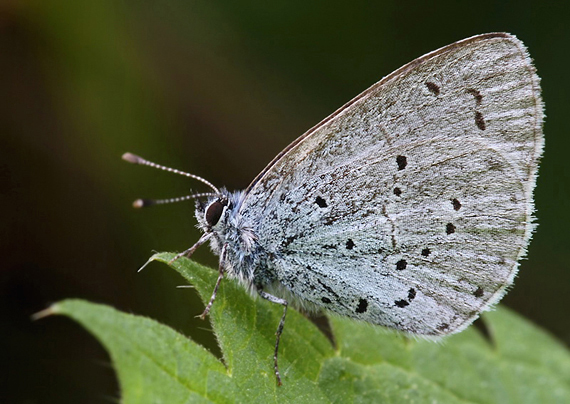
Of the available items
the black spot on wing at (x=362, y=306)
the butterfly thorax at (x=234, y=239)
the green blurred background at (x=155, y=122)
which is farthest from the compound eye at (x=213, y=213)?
the black spot on wing at (x=362, y=306)

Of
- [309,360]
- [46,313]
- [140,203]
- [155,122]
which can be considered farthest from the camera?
[155,122]

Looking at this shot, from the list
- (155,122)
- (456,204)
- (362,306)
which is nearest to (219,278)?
(362,306)

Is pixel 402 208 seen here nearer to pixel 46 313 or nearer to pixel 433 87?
pixel 433 87

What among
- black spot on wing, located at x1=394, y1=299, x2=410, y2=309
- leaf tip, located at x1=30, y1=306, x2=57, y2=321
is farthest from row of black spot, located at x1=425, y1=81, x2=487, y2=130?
leaf tip, located at x1=30, y1=306, x2=57, y2=321

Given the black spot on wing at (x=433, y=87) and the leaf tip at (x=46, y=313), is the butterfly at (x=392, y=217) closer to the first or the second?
the black spot on wing at (x=433, y=87)

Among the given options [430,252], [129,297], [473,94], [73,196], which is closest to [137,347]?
[430,252]

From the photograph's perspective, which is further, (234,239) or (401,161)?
(234,239)

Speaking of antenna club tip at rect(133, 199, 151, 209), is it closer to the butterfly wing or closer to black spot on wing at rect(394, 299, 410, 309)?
the butterfly wing
